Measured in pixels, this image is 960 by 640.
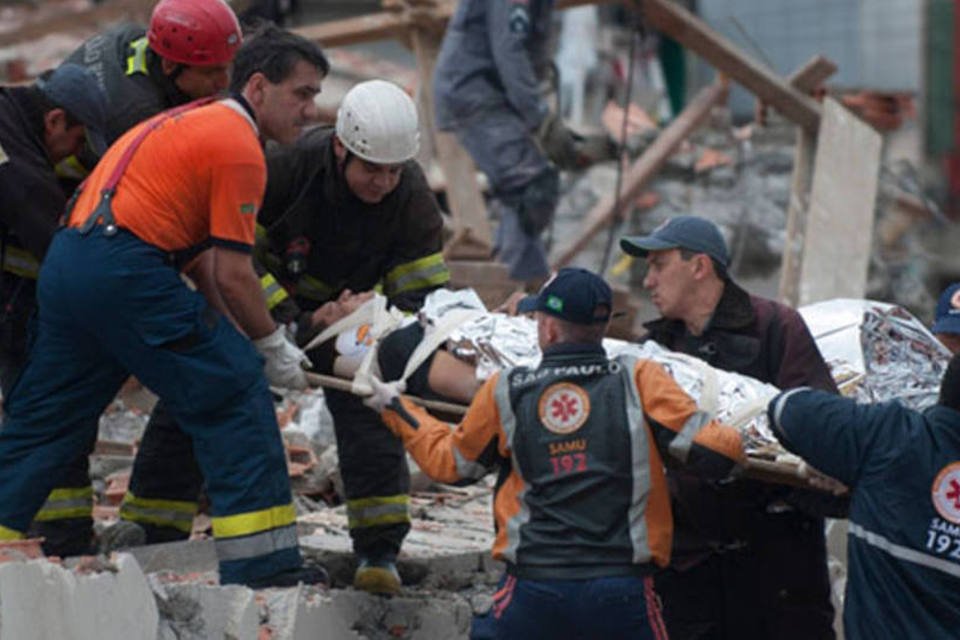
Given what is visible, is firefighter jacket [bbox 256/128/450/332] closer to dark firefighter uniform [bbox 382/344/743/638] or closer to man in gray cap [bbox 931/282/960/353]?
dark firefighter uniform [bbox 382/344/743/638]

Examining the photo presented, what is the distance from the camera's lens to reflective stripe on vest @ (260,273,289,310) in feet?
22.2

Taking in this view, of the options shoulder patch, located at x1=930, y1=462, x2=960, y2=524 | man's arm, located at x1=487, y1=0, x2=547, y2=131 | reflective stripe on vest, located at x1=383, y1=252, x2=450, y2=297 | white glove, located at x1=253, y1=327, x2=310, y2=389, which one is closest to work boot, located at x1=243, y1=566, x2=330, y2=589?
white glove, located at x1=253, y1=327, x2=310, y2=389

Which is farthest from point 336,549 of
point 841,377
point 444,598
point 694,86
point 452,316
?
point 694,86

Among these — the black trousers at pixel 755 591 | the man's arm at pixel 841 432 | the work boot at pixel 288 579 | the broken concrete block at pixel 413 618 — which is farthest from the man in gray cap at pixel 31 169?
the man's arm at pixel 841 432

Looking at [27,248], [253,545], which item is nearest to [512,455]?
[253,545]

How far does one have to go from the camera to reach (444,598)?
7012 millimetres

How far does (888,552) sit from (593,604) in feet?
2.56

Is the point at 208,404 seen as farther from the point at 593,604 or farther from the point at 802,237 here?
the point at 802,237

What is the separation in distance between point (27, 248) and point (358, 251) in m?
1.11

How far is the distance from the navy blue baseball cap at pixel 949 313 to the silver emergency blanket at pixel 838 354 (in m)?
0.24

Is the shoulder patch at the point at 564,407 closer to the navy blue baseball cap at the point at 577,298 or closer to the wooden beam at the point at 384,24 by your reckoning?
the navy blue baseball cap at the point at 577,298

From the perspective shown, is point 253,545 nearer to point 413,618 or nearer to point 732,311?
point 413,618

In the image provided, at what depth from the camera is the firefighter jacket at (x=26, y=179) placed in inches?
263

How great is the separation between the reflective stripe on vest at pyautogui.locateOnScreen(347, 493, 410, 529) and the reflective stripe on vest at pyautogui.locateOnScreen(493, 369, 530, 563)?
151 centimetres
